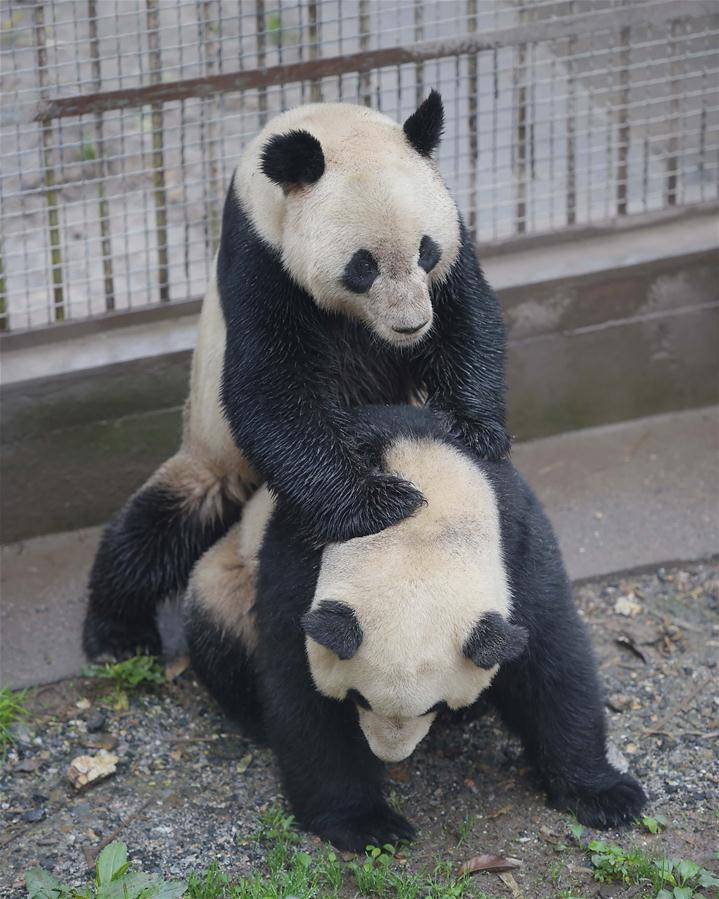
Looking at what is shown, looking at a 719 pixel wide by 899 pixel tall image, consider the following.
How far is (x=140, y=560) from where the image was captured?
5.91 metres

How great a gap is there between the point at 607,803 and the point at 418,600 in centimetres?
131

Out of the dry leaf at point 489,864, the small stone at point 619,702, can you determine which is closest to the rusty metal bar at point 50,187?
the small stone at point 619,702

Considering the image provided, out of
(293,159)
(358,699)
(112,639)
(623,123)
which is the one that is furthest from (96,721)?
(623,123)

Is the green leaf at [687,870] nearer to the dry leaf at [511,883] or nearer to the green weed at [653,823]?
the green weed at [653,823]

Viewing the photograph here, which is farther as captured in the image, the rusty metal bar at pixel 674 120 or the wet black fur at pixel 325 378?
the rusty metal bar at pixel 674 120

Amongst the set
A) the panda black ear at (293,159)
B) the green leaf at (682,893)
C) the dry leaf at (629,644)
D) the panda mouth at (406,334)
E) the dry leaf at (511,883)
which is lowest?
the dry leaf at (511,883)

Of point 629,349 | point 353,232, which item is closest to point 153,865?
point 353,232

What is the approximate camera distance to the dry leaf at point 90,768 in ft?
17.7

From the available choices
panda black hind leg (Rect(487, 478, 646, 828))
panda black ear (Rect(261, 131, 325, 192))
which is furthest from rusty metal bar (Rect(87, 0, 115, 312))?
panda black hind leg (Rect(487, 478, 646, 828))

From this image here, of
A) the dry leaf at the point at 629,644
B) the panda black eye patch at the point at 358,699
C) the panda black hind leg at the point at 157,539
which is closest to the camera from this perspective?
the panda black eye patch at the point at 358,699

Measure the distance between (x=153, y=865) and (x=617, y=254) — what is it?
146 inches

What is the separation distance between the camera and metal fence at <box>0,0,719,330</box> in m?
6.32

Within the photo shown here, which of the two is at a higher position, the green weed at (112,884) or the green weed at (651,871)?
the green weed at (112,884)

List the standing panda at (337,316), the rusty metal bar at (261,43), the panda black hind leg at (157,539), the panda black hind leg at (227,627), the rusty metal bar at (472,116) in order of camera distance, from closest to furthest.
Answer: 1. the standing panda at (337,316)
2. the panda black hind leg at (227,627)
3. the panda black hind leg at (157,539)
4. the rusty metal bar at (261,43)
5. the rusty metal bar at (472,116)
